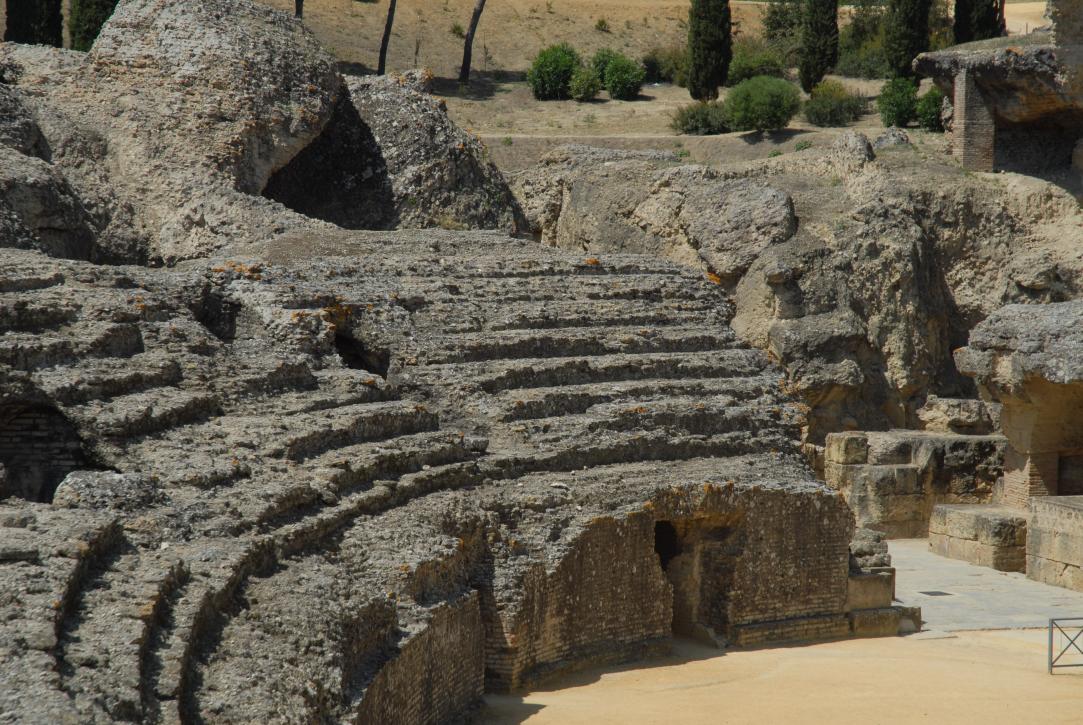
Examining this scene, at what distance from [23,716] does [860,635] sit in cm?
995

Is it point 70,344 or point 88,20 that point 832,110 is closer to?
point 88,20

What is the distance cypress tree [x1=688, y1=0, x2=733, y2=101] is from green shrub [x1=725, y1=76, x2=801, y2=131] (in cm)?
370

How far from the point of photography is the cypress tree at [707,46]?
3384 cm

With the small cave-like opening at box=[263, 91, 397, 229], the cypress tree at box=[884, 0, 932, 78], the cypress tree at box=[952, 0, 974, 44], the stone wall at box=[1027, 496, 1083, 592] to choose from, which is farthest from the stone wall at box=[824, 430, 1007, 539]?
the cypress tree at box=[952, 0, 974, 44]

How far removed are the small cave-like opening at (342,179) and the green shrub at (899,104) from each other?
43.9ft

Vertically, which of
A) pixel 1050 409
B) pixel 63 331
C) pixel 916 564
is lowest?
pixel 916 564

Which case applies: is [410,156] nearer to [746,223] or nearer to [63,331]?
[746,223]

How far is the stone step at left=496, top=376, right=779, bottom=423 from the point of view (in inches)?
520

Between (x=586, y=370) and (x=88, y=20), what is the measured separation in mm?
19303

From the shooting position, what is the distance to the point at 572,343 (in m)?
14.2

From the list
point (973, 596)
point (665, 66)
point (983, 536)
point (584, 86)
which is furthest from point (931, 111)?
point (973, 596)

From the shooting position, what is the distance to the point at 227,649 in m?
8.04

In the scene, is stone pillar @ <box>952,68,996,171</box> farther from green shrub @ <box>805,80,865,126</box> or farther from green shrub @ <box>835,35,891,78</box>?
green shrub @ <box>835,35,891,78</box>

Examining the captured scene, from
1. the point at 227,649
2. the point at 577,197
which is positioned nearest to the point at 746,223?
the point at 577,197
